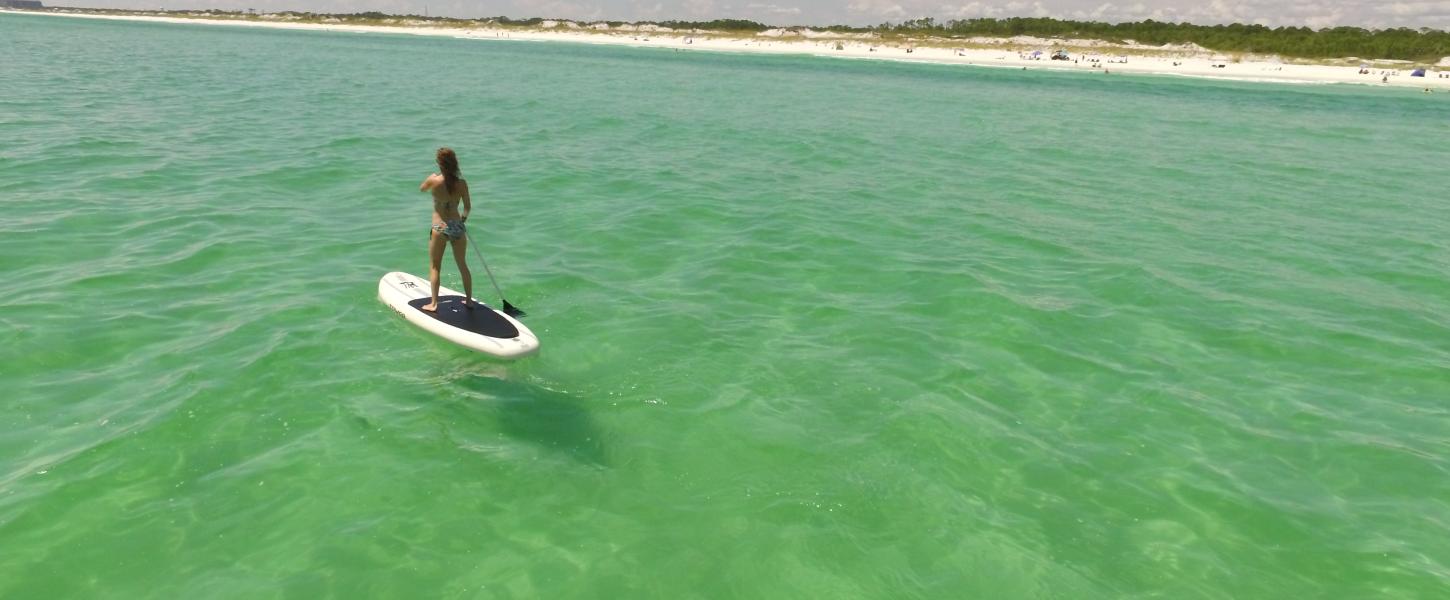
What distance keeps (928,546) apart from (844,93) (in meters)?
46.6

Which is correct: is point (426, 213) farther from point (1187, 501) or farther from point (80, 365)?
point (1187, 501)

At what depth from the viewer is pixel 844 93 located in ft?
162

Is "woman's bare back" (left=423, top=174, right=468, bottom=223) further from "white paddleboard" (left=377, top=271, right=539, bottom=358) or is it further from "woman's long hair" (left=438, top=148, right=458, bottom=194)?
"white paddleboard" (left=377, top=271, right=539, bottom=358)

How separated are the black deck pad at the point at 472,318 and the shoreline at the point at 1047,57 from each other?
3380 inches

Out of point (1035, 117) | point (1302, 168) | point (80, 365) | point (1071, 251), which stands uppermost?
point (1035, 117)

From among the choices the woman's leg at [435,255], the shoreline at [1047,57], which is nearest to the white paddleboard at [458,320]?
the woman's leg at [435,255]

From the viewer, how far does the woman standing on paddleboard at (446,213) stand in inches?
342

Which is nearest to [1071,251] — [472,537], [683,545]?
[683,545]

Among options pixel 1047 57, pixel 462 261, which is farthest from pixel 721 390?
pixel 1047 57

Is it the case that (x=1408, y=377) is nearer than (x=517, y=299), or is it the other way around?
(x=1408, y=377)

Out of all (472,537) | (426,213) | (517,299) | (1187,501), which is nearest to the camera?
(472,537)

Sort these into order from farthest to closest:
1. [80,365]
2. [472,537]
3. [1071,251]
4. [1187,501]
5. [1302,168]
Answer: [1302,168] < [1071,251] < [80,365] < [1187,501] < [472,537]

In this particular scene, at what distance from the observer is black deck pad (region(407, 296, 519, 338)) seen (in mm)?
8986

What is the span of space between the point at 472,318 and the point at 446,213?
138 cm
